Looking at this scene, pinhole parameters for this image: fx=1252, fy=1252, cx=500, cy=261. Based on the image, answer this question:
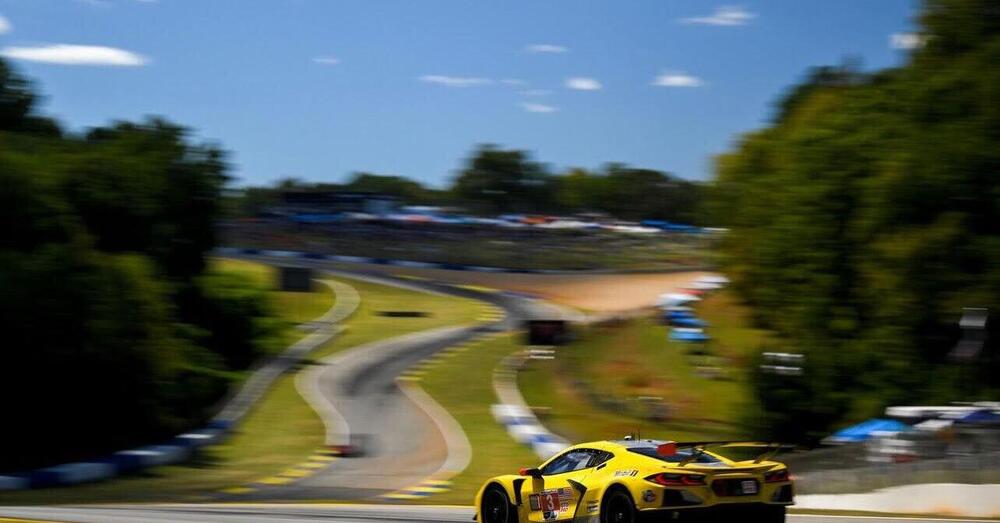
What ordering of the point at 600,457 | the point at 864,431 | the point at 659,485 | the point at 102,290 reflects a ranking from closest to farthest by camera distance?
the point at 659,485 < the point at 600,457 < the point at 864,431 < the point at 102,290

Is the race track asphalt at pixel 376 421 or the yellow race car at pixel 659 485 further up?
the yellow race car at pixel 659 485

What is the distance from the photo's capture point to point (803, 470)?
55.6 ft

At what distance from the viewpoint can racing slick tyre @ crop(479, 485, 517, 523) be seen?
1202 centimetres

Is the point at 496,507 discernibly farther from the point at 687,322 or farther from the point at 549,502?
the point at 687,322

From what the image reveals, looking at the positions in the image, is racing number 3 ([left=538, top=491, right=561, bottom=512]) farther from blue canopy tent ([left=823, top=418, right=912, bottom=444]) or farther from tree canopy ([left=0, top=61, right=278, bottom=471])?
tree canopy ([left=0, top=61, right=278, bottom=471])

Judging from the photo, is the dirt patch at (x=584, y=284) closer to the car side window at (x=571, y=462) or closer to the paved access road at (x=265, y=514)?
the paved access road at (x=265, y=514)

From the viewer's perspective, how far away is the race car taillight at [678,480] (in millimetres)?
10125

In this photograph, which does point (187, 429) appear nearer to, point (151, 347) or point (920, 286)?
point (151, 347)

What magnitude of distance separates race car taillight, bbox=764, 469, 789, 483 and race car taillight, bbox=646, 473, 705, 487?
64 cm

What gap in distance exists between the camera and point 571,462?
11469mm

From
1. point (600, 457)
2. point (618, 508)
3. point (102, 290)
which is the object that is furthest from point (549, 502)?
point (102, 290)

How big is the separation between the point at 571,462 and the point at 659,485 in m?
1.50

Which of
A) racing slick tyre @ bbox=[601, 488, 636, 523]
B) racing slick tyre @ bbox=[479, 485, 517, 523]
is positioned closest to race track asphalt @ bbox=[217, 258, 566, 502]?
racing slick tyre @ bbox=[479, 485, 517, 523]

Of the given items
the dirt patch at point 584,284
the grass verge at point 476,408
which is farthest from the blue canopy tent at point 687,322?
the dirt patch at point 584,284
